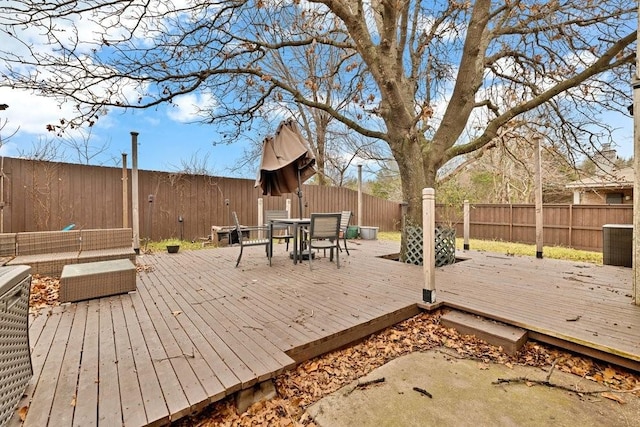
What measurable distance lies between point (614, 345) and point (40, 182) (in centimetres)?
972

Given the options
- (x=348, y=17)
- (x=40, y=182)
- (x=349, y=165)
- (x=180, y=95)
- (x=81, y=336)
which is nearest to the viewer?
A: (x=81, y=336)

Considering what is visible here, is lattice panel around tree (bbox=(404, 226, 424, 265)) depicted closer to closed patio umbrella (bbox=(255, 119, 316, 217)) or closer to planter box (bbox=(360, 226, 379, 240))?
closed patio umbrella (bbox=(255, 119, 316, 217))

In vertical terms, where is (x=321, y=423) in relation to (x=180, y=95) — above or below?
below

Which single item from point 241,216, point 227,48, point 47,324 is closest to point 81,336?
point 47,324

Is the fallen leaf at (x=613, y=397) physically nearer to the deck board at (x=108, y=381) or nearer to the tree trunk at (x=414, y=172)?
the deck board at (x=108, y=381)

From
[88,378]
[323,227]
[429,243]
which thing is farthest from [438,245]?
[88,378]

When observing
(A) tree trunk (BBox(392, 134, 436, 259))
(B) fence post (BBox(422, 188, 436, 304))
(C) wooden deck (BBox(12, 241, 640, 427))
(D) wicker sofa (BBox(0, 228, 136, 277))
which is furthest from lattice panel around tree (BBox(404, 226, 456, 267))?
(D) wicker sofa (BBox(0, 228, 136, 277))

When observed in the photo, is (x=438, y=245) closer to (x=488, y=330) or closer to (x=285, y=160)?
(x=488, y=330)

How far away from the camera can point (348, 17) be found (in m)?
4.55

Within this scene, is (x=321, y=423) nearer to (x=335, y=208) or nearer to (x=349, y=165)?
(x=335, y=208)

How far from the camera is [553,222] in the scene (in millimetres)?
9625

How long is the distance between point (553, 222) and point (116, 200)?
1360cm

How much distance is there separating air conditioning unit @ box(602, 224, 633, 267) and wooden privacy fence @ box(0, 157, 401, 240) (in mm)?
8151

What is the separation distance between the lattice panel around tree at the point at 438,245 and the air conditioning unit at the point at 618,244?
2.68m
